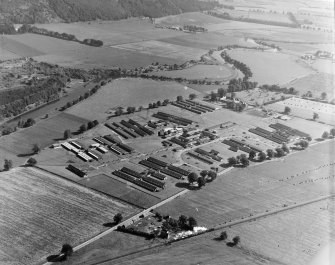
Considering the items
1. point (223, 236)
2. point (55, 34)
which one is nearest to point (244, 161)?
point (223, 236)

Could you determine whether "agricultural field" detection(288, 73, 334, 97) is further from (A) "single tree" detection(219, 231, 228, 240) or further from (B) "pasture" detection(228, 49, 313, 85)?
(A) "single tree" detection(219, 231, 228, 240)

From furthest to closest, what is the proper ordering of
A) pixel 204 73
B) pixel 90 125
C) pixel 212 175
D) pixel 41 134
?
1. pixel 204 73
2. pixel 90 125
3. pixel 41 134
4. pixel 212 175

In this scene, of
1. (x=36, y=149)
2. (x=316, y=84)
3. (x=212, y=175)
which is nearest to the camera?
(x=212, y=175)

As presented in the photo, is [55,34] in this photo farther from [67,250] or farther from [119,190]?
[67,250]

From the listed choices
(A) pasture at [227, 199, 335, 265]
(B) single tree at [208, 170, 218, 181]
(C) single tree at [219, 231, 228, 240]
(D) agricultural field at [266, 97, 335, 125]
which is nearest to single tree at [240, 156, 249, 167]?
(B) single tree at [208, 170, 218, 181]

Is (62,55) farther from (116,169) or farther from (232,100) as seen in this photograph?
(116,169)

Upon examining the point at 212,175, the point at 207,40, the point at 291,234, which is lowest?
the point at 291,234

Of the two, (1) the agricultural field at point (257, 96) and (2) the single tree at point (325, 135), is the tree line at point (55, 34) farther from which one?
(2) the single tree at point (325, 135)
